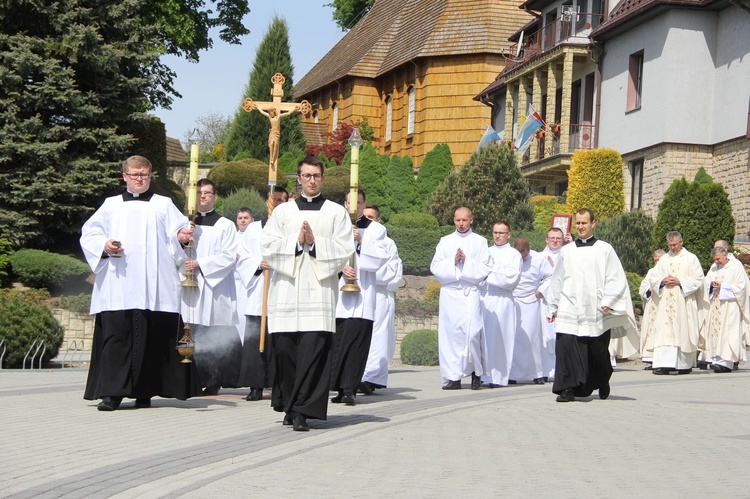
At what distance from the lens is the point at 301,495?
647 centimetres

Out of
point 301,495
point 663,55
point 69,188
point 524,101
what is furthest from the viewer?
point 524,101

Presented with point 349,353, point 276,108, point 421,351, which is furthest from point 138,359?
point 421,351

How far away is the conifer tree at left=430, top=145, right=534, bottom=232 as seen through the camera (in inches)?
1280

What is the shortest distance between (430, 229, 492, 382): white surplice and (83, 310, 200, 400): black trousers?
4297 mm

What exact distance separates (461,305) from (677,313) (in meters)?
5.31

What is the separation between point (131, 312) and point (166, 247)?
2.35 ft

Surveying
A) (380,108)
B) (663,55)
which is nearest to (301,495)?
(663,55)

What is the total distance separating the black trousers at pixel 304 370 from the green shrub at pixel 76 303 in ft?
47.5

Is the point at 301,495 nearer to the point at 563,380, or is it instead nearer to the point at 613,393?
the point at 563,380

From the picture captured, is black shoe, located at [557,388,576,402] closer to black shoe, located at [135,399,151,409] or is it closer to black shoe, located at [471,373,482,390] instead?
black shoe, located at [471,373,482,390]

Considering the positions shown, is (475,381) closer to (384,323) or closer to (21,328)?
(384,323)

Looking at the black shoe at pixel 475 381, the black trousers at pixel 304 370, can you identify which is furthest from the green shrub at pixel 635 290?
the black trousers at pixel 304 370

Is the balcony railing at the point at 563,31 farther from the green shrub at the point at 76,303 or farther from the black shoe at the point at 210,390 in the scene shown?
the black shoe at the point at 210,390

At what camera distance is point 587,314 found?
42.6 ft
